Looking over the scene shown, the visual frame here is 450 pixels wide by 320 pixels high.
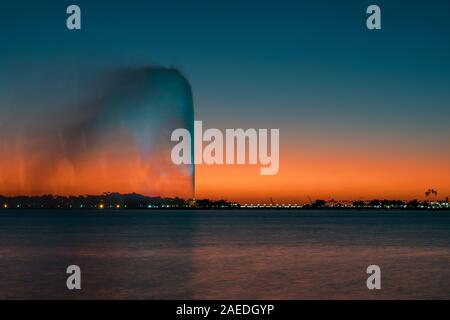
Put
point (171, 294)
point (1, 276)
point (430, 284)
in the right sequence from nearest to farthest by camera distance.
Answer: point (171, 294), point (430, 284), point (1, 276)

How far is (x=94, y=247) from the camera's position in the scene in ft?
192

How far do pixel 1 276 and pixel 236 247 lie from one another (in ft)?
86.7

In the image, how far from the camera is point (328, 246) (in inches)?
2400

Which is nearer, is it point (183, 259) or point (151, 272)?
point (151, 272)

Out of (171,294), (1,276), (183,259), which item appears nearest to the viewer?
(171,294)

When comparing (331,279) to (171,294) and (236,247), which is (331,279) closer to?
(171,294)

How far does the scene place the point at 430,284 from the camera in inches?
1334

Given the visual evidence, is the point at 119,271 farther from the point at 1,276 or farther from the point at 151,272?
the point at 1,276

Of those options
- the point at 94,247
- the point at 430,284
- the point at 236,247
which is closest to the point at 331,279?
the point at 430,284
